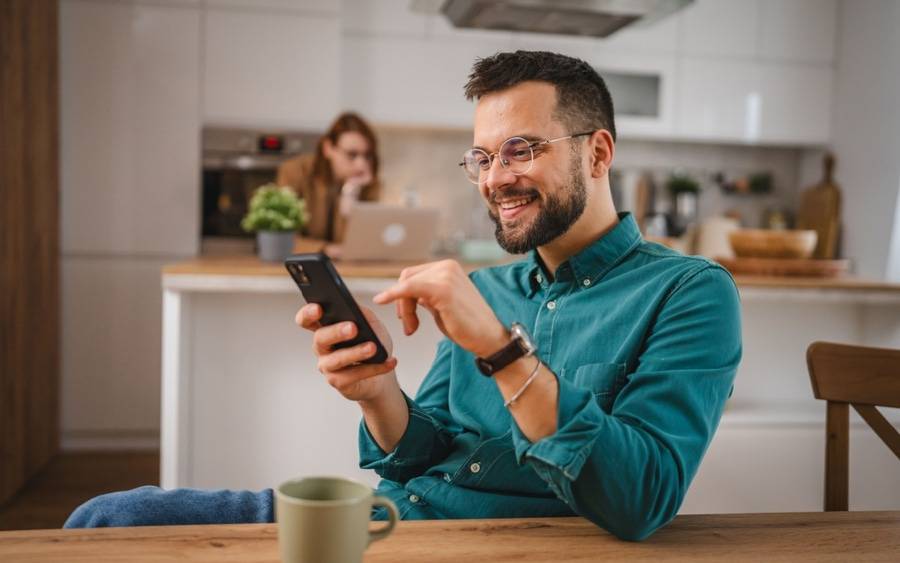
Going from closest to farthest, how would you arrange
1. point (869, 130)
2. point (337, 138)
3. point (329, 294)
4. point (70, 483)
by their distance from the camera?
point (329, 294) → point (70, 483) → point (337, 138) → point (869, 130)

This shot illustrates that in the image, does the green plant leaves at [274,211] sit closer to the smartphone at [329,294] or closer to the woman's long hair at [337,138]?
the woman's long hair at [337,138]

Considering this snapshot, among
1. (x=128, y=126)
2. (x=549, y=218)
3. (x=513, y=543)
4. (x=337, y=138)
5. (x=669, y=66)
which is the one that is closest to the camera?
(x=513, y=543)

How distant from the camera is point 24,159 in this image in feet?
11.4

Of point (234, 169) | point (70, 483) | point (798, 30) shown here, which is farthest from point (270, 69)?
point (798, 30)

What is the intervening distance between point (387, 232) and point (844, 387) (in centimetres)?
195

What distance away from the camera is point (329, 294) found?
98 centimetres

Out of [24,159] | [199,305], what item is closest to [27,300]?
[24,159]

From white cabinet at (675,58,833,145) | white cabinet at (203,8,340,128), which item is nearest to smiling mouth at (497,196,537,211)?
white cabinet at (203,8,340,128)

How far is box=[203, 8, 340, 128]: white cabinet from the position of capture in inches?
164

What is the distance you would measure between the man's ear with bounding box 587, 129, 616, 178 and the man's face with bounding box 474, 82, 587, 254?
0.05 meters

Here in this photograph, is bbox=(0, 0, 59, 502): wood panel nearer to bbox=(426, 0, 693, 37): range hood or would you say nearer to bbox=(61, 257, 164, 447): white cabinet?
bbox=(61, 257, 164, 447): white cabinet

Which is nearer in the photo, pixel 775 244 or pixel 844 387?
pixel 844 387

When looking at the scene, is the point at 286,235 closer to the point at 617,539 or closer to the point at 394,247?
the point at 394,247

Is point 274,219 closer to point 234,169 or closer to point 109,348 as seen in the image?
point 234,169
